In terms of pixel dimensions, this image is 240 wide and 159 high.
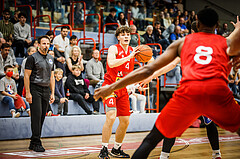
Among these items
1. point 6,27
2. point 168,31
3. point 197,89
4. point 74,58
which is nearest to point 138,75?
point 197,89

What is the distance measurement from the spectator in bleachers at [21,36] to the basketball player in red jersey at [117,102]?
496 centimetres

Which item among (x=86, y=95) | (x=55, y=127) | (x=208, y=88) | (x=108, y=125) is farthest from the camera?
(x=86, y=95)

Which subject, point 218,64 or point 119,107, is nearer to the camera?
point 218,64

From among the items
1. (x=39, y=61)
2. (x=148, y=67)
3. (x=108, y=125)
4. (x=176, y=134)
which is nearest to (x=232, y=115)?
(x=176, y=134)

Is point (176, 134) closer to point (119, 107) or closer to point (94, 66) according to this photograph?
point (119, 107)

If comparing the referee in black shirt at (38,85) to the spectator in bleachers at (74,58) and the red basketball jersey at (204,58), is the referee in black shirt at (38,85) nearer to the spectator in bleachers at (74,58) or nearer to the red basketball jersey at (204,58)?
the spectator in bleachers at (74,58)

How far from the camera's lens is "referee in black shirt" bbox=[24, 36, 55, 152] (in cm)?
528

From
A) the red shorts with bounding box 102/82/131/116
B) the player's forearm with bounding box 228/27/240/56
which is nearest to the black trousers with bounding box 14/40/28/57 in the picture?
the red shorts with bounding box 102/82/131/116

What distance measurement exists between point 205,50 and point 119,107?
7.42ft

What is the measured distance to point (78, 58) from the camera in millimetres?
8867

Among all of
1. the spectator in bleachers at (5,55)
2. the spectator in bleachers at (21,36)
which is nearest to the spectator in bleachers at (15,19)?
the spectator in bleachers at (21,36)

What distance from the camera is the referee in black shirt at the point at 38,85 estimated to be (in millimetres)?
5281

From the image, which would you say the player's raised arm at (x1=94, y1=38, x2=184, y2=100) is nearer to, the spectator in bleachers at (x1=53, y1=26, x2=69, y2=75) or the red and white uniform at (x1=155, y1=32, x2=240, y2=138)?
the red and white uniform at (x1=155, y1=32, x2=240, y2=138)

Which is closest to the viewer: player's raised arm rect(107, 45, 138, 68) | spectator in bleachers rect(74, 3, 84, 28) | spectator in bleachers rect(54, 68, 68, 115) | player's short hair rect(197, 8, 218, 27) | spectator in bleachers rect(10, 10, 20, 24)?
player's short hair rect(197, 8, 218, 27)
